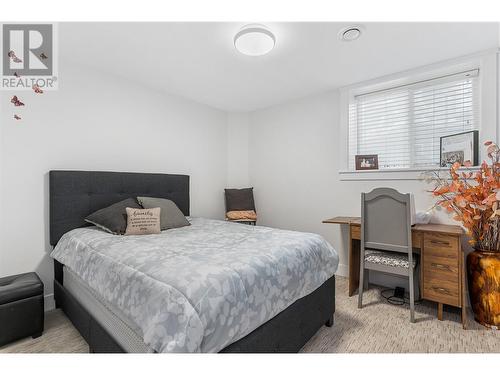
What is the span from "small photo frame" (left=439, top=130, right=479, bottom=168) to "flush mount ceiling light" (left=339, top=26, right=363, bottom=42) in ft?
4.66

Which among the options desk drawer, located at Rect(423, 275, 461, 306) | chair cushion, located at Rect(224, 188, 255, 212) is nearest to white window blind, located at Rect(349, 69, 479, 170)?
desk drawer, located at Rect(423, 275, 461, 306)

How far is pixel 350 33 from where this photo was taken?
77.2 inches

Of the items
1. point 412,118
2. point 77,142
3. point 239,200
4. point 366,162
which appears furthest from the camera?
point 239,200

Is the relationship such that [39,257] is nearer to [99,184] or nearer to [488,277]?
[99,184]

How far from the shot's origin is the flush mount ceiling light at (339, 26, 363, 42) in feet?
6.25

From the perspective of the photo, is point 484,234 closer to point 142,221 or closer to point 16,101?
point 142,221

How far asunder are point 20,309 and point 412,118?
12.9 ft

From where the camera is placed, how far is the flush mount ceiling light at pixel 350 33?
1904 mm

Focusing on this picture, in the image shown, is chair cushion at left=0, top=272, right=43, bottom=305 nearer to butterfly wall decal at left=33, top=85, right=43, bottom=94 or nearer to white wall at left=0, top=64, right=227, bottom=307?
white wall at left=0, top=64, right=227, bottom=307

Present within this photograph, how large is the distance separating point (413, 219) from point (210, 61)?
2452mm

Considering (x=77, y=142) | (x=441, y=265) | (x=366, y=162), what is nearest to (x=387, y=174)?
(x=366, y=162)

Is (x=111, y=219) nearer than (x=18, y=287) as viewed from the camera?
No

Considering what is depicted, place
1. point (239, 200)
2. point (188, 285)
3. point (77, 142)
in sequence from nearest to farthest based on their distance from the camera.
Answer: point (188, 285) < point (77, 142) < point (239, 200)

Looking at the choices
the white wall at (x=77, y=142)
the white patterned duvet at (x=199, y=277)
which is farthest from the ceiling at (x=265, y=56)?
the white patterned duvet at (x=199, y=277)
